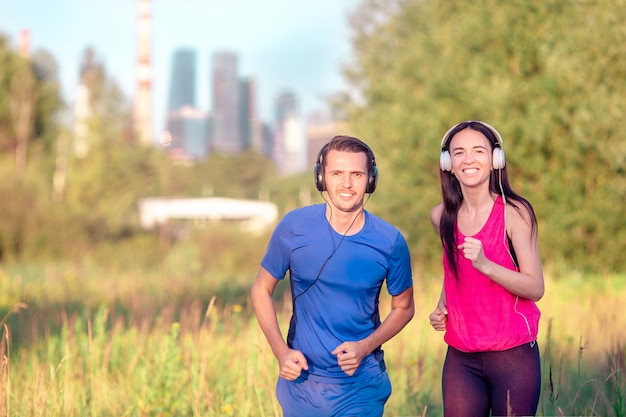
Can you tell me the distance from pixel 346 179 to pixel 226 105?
337 ft

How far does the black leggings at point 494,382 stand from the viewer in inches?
128

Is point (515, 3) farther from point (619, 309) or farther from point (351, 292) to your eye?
point (351, 292)

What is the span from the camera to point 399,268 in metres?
3.31

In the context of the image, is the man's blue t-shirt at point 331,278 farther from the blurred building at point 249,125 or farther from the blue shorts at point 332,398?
the blurred building at point 249,125

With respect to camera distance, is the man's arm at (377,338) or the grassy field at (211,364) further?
the grassy field at (211,364)

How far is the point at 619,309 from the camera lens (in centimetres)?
949

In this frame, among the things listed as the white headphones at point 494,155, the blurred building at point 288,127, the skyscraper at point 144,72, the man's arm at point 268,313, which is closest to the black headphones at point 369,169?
the white headphones at point 494,155

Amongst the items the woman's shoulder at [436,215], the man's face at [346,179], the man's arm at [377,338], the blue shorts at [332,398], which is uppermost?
the man's face at [346,179]

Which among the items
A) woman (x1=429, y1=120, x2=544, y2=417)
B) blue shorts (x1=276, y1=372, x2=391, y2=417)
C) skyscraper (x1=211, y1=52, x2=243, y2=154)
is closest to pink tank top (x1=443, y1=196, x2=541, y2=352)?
woman (x1=429, y1=120, x2=544, y2=417)

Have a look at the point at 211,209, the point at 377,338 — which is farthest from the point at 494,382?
the point at 211,209

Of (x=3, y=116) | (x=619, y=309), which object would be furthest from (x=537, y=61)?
(x=3, y=116)

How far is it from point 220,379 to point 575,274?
31.4 ft

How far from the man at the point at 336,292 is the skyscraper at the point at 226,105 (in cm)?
9357

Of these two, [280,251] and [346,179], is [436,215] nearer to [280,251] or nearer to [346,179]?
[346,179]
